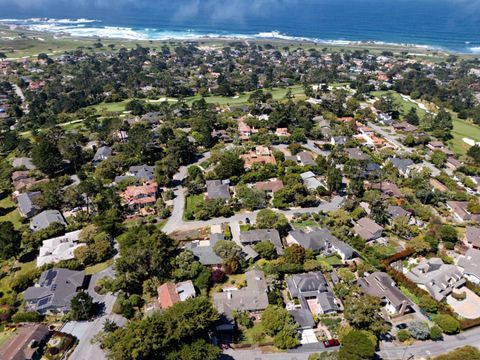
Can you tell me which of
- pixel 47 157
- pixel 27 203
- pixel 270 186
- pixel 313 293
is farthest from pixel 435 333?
pixel 47 157

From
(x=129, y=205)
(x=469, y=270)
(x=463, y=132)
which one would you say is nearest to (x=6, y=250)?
(x=129, y=205)

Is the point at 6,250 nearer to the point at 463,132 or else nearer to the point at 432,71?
the point at 463,132

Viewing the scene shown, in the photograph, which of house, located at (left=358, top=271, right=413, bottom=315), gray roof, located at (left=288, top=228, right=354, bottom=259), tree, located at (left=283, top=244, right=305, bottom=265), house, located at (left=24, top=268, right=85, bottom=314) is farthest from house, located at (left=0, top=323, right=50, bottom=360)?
house, located at (left=358, top=271, right=413, bottom=315)

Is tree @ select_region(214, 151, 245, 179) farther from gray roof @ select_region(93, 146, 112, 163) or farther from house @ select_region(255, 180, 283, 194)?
gray roof @ select_region(93, 146, 112, 163)

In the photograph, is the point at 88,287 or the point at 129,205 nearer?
the point at 88,287

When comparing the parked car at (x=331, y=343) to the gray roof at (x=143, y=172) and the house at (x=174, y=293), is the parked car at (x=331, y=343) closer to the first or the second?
the house at (x=174, y=293)

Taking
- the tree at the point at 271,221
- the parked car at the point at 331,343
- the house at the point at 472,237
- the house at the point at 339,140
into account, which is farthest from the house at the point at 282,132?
the parked car at the point at 331,343

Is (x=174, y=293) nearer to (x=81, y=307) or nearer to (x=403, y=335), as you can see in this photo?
(x=81, y=307)
